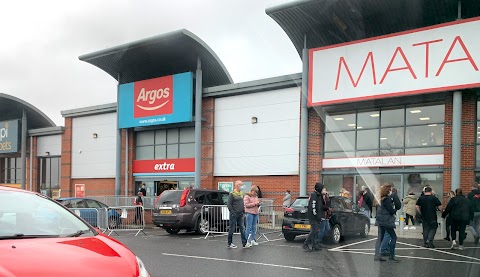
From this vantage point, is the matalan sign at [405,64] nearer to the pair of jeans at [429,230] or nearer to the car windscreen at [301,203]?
the car windscreen at [301,203]

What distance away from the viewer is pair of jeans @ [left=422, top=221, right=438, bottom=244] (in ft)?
38.3

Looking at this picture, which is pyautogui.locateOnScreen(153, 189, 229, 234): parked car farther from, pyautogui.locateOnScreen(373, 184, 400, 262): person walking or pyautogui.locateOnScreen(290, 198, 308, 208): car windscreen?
pyautogui.locateOnScreen(373, 184, 400, 262): person walking

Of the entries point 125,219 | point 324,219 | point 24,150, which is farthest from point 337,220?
point 24,150

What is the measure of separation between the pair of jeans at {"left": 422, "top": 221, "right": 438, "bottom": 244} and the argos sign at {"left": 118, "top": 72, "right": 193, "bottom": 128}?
1226cm

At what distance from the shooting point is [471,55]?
36.4ft

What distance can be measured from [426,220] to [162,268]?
22.4 feet

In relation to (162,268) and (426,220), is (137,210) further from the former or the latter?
(426,220)

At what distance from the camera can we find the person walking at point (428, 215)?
11672 mm

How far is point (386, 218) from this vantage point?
9.34 meters


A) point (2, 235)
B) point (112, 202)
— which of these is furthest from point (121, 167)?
point (2, 235)

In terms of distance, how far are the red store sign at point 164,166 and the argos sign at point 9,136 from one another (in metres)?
10.9

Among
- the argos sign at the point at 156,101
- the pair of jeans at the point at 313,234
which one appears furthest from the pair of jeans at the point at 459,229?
the argos sign at the point at 156,101

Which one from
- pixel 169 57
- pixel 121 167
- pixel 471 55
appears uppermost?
pixel 169 57

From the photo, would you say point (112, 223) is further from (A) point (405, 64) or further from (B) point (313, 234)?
(A) point (405, 64)
